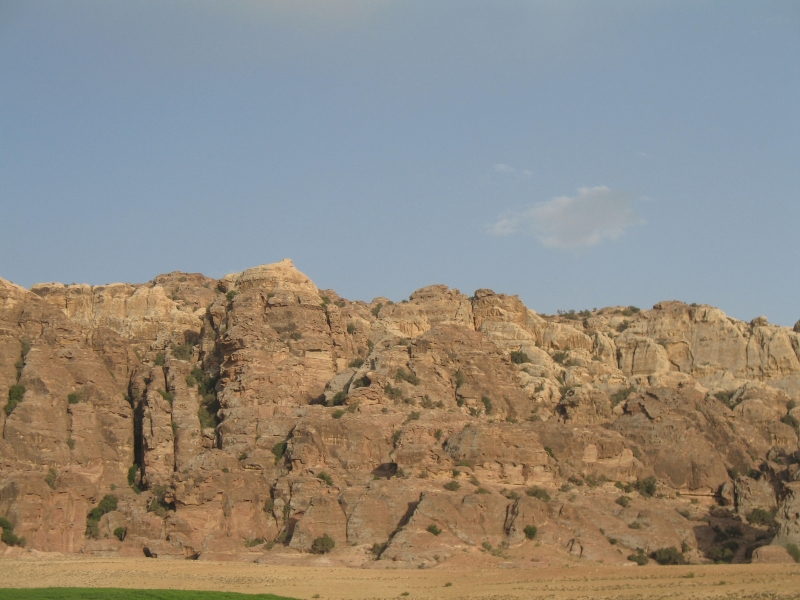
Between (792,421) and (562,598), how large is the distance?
113 ft

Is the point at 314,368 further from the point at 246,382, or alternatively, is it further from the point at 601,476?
the point at 601,476

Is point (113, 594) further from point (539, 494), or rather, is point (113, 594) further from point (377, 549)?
point (539, 494)

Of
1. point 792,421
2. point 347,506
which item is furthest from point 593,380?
point 347,506

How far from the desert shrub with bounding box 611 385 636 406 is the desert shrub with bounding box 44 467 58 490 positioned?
111ft

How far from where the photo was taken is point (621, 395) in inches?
3383

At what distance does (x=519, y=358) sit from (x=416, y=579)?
3420 cm

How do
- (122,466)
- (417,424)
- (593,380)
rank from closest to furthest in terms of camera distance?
(417,424), (122,466), (593,380)

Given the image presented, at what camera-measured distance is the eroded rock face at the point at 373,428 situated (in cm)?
6738

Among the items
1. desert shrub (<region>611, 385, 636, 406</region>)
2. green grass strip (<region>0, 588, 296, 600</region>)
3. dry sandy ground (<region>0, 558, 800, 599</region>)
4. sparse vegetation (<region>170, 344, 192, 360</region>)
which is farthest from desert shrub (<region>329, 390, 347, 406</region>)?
green grass strip (<region>0, 588, 296, 600</region>)

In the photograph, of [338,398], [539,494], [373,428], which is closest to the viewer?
[539,494]

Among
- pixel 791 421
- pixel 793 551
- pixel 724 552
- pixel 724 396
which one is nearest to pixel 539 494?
pixel 724 552

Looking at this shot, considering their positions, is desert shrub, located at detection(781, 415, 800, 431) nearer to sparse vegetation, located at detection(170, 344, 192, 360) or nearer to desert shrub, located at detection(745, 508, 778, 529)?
desert shrub, located at detection(745, 508, 778, 529)

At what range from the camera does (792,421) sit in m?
83.4

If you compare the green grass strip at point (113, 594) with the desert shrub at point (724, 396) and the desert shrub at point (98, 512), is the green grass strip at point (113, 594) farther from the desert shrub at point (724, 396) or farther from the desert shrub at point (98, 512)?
the desert shrub at point (724, 396)
